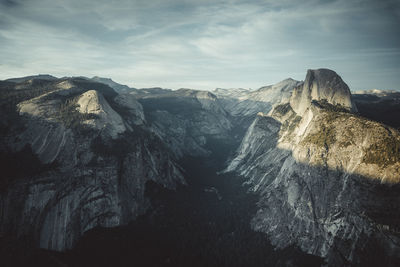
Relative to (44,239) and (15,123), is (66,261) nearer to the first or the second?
(44,239)

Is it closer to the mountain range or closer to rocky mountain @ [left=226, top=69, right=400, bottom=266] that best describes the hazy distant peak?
rocky mountain @ [left=226, top=69, right=400, bottom=266]

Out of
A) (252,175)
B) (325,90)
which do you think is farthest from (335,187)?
(325,90)

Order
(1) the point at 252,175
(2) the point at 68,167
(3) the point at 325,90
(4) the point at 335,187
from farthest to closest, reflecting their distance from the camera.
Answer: (1) the point at 252,175
(3) the point at 325,90
(2) the point at 68,167
(4) the point at 335,187

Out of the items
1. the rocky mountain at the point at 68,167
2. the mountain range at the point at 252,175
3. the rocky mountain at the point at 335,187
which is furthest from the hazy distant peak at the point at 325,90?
the rocky mountain at the point at 68,167

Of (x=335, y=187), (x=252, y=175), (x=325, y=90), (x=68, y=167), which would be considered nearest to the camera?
(x=335, y=187)

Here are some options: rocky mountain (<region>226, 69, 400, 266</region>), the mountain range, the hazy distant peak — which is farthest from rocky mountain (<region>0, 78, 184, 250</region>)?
the hazy distant peak

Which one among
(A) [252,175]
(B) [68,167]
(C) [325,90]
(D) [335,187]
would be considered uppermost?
(C) [325,90]

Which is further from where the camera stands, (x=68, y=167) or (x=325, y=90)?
(x=325, y=90)

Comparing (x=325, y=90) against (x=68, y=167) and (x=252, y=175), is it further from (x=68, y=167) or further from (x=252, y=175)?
(x=68, y=167)
